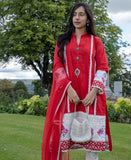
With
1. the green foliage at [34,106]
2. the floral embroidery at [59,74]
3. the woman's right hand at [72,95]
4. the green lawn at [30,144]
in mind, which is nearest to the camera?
the woman's right hand at [72,95]

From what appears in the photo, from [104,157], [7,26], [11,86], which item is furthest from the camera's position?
[11,86]

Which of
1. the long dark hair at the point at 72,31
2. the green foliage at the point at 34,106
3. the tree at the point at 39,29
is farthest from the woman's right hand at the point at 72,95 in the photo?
the tree at the point at 39,29

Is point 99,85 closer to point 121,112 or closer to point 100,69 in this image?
point 100,69

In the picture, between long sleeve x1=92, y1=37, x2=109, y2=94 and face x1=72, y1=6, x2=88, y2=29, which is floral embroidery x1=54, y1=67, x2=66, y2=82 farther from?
face x1=72, y1=6, x2=88, y2=29

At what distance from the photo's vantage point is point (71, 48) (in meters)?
2.72

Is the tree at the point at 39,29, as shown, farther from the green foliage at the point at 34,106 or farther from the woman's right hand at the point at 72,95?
the woman's right hand at the point at 72,95

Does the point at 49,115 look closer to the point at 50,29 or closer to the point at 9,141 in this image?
the point at 9,141

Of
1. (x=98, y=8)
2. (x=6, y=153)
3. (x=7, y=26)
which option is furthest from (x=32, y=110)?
(x=98, y=8)

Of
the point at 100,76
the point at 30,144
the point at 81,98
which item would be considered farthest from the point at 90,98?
the point at 30,144

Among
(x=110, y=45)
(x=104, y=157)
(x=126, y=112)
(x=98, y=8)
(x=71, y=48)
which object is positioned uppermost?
(x=98, y=8)

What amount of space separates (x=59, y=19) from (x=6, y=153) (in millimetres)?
18145

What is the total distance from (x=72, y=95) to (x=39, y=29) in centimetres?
1812

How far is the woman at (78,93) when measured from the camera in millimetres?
2588

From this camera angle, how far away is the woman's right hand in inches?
100
